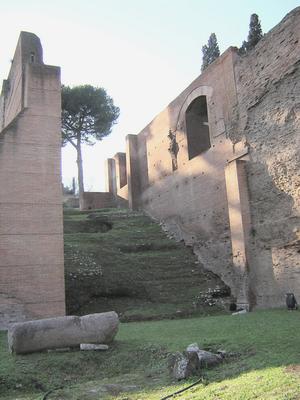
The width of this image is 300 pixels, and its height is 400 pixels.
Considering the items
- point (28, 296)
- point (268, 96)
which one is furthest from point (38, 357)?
point (268, 96)

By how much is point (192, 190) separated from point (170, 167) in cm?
253

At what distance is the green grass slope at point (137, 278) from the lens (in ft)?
39.9

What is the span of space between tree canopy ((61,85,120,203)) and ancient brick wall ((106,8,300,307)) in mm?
12709

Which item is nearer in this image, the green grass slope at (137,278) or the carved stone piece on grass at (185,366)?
the carved stone piece on grass at (185,366)

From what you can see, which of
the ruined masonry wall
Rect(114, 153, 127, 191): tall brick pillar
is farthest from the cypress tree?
Rect(114, 153, 127, 191): tall brick pillar

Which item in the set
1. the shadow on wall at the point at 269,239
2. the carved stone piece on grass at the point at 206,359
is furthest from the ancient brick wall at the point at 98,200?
the carved stone piece on grass at the point at 206,359

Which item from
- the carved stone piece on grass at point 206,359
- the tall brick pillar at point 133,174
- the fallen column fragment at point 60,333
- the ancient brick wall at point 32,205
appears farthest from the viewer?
the tall brick pillar at point 133,174

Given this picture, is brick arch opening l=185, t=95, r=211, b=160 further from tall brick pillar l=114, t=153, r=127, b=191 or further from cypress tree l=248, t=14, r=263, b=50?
tall brick pillar l=114, t=153, r=127, b=191

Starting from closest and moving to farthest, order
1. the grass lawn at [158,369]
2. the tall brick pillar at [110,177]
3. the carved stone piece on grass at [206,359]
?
the grass lawn at [158,369], the carved stone piece on grass at [206,359], the tall brick pillar at [110,177]

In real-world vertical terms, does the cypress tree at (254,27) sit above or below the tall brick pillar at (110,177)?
above

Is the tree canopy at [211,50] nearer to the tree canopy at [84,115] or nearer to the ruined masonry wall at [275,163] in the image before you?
the tree canopy at [84,115]

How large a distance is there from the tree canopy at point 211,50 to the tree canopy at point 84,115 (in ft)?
25.8

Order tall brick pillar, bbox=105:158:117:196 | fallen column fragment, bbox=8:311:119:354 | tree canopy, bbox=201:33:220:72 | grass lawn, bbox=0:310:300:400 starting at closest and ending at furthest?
1. grass lawn, bbox=0:310:300:400
2. fallen column fragment, bbox=8:311:119:354
3. tree canopy, bbox=201:33:220:72
4. tall brick pillar, bbox=105:158:117:196

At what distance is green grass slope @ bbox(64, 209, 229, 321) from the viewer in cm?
1216
